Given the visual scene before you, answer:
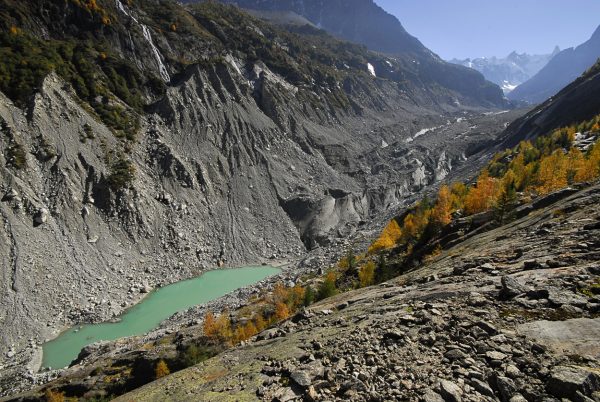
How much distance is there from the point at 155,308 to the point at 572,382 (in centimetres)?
Answer: 5713

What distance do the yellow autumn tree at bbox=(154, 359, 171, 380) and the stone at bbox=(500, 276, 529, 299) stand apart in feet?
103

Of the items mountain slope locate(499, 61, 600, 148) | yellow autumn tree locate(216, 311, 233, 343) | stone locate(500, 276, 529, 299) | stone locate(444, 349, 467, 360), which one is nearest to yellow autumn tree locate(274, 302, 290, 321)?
yellow autumn tree locate(216, 311, 233, 343)

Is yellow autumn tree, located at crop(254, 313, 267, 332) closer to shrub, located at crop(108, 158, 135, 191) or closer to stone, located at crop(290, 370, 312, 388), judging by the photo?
stone, located at crop(290, 370, 312, 388)

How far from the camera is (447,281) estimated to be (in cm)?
1983

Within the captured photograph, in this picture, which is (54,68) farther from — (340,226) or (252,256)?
(340,226)

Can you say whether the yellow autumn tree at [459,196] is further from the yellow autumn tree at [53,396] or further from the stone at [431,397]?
the yellow autumn tree at [53,396]

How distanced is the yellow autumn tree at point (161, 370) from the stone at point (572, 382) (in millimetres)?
33743

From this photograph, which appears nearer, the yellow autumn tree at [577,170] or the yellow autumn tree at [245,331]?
the yellow autumn tree at [245,331]

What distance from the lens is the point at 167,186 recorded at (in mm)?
78000

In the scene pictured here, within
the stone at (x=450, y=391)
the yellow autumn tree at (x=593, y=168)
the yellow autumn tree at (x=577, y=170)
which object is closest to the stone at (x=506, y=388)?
the stone at (x=450, y=391)

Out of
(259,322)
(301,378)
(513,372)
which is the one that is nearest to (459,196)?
(259,322)

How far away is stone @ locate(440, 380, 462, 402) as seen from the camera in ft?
32.9

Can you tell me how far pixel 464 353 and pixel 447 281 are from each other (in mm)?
8496

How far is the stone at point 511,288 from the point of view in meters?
14.5
